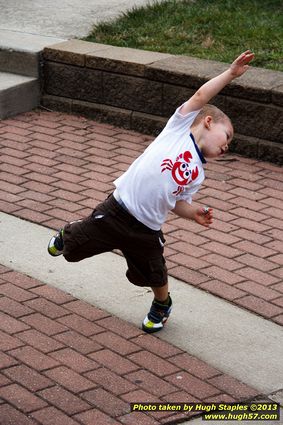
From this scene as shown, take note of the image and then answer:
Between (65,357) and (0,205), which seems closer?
(65,357)

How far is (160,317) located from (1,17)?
17.6 ft

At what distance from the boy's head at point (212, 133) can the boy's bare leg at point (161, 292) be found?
701 mm

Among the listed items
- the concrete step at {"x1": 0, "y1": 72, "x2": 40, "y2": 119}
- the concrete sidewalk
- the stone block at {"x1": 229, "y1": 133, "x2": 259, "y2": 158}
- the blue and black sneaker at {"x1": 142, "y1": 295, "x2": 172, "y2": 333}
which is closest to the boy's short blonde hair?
the blue and black sneaker at {"x1": 142, "y1": 295, "x2": 172, "y2": 333}

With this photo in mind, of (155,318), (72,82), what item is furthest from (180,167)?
(72,82)

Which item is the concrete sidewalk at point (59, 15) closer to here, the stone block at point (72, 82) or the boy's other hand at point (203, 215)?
the stone block at point (72, 82)

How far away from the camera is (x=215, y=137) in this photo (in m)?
4.75

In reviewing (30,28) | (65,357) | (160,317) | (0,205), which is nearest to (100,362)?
(65,357)

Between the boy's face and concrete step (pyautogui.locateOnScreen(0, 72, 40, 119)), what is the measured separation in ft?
12.2

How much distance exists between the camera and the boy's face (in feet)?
15.6

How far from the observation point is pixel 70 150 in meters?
7.57

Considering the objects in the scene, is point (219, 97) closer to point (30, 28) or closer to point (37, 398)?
point (30, 28)

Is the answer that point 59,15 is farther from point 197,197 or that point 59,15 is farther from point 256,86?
point 197,197

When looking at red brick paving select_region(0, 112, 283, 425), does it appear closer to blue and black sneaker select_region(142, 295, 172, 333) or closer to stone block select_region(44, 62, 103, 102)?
blue and black sneaker select_region(142, 295, 172, 333)

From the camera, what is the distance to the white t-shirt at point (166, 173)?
15.4ft
